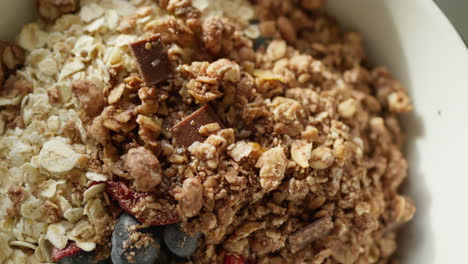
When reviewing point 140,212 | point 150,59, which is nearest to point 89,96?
point 150,59

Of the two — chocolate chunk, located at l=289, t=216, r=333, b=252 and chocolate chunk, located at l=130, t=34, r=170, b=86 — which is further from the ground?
chocolate chunk, located at l=130, t=34, r=170, b=86

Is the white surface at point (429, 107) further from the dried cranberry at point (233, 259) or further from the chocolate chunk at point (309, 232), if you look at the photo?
the dried cranberry at point (233, 259)

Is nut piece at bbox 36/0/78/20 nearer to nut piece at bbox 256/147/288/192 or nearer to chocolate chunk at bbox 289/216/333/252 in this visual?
nut piece at bbox 256/147/288/192

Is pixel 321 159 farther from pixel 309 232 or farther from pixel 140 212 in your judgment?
pixel 140 212

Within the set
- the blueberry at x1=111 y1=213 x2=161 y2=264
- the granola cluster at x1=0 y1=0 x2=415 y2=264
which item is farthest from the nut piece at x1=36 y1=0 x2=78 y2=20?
the blueberry at x1=111 y1=213 x2=161 y2=264

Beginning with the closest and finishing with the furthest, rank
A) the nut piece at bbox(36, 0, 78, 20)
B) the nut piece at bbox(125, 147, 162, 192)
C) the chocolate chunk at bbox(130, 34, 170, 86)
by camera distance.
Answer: the nut piece at bbox(125, 147, 162, 192) → the chocolate chunk at bbox(130, 34, 170, 86) → the nut piece at bbox(36, 0, 78, 20)

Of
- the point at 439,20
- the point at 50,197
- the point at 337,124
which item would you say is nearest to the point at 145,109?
the point at 50,197

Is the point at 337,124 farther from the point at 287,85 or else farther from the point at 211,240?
the point at 211,240

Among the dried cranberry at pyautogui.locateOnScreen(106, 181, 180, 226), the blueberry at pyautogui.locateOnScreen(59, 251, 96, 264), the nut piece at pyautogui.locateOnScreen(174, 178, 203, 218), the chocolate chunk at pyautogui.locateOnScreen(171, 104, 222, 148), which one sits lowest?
the blueberry at pyautogui.locateOnScreen(59, 251, 96, 264)
